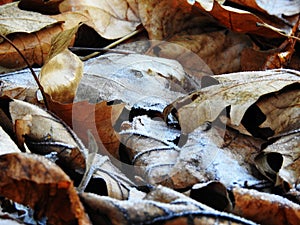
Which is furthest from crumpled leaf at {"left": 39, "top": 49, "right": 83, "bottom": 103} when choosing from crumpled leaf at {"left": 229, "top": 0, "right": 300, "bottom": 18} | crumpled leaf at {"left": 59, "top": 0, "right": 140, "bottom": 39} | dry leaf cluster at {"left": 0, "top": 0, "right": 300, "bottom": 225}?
crumpled leaf at {"left": 229, "top": 0, "right": 300, "bottom": 18}

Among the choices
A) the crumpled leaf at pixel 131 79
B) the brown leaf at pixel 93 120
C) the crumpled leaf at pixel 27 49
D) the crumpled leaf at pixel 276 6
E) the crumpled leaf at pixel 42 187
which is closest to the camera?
the crumpled leaf at pixel 42 187

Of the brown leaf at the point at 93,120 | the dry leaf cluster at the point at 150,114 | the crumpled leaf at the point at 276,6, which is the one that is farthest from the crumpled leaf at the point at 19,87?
the crumpled leaf at the point at 276,6

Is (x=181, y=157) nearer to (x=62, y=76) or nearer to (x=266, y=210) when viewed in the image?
(x=266, y=210)

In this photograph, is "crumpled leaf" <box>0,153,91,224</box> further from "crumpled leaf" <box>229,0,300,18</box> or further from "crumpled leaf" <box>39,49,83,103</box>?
"crumpled leaf" <box>229,0,300,18</box>

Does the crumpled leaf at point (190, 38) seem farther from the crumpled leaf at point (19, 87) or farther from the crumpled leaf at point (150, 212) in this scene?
the crumpled leaf at point (150, 212)

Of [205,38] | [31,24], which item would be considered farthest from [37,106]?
[205,38]

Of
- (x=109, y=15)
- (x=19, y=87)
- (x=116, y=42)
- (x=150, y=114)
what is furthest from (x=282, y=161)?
(x=109, y=15)
